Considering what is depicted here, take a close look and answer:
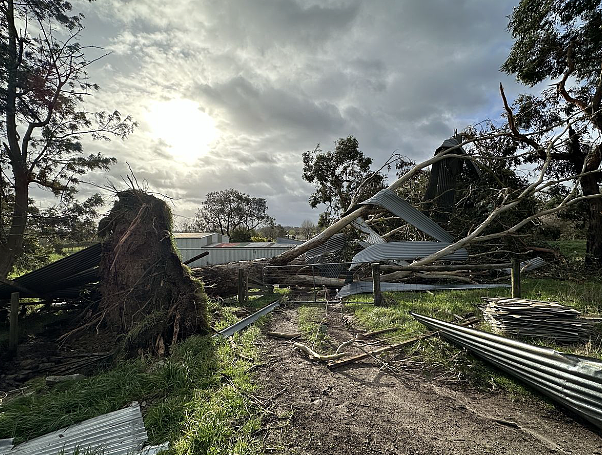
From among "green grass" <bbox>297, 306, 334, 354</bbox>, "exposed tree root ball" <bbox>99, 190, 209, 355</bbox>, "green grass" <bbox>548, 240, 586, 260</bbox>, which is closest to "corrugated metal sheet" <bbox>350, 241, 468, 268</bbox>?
"green grass" <bbox>297, 306, 334, 354</bbox>

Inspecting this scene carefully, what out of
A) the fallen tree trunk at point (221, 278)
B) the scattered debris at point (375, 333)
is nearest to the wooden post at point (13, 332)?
the fallen tree trunk at point (221, 278)

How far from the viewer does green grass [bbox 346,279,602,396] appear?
299 centimetres

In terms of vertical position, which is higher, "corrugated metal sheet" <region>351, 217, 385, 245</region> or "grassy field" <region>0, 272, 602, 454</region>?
"corrugated metal sheet" <region>351, 217, 385, 245</region>

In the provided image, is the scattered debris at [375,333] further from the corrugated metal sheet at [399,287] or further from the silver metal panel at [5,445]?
the silver metal panel at [5,445]

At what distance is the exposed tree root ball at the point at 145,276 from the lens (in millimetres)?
4793

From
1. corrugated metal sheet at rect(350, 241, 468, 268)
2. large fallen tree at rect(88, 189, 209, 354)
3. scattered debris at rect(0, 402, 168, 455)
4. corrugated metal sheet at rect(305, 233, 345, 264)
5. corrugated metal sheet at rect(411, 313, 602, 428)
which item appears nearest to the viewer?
corrugated metal sheet at rect(411, 313, 602, 428)

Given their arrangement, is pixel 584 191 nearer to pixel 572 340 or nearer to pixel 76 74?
pixel 572 340

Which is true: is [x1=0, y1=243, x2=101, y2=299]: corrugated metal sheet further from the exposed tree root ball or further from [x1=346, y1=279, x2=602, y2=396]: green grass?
[x1=346, y1=279, x2=602, y2=396]: green grass

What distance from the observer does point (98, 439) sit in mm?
2209

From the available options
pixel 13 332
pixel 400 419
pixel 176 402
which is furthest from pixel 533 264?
pixel 13 332

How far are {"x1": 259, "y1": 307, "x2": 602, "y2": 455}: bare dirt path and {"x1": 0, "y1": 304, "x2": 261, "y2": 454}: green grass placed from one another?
0.85 ft

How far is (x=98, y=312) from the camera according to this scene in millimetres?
5375

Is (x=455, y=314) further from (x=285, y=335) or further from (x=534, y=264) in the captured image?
(x=534, y=264)

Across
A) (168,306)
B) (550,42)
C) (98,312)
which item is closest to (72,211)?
(98,312)
